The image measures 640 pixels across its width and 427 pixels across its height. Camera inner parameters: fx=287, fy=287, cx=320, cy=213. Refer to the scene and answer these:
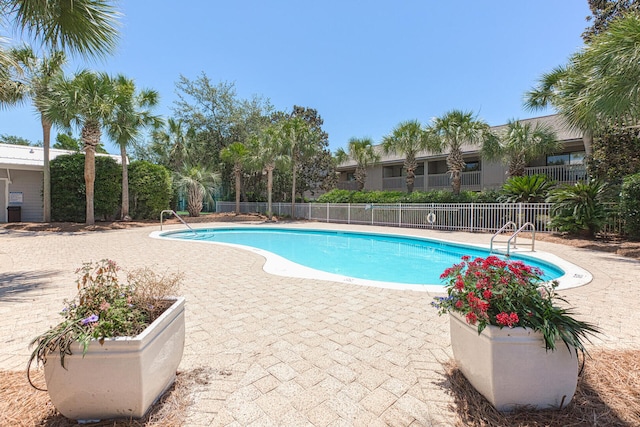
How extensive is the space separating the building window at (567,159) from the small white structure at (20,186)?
29.8 meters

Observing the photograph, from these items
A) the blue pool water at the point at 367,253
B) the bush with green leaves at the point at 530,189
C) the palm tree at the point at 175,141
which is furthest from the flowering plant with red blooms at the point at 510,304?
the palm tree at the point at 175,141

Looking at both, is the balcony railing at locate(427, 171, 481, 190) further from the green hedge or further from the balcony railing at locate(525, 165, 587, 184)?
the green hedge

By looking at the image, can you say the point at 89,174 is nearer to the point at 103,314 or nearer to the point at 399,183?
the point at 103,314

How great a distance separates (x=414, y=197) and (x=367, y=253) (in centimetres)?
715

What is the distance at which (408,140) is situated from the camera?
16719 millimetres

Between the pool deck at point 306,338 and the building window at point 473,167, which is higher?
the building window at point 473,167

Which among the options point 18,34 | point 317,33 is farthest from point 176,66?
point 18,34

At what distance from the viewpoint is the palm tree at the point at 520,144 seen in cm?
1417

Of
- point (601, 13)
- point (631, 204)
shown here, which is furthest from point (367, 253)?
point (601, 13)

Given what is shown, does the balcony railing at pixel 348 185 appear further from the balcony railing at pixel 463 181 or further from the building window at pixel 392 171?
the balcony railing at pixel 463 181

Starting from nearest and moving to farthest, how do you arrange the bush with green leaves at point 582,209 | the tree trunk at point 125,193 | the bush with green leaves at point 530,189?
the bush with green leaves at point 582,209, the bush with green leaves at point 530,189, the tree trunk at point 125,193

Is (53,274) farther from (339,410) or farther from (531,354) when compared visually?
(531,354)

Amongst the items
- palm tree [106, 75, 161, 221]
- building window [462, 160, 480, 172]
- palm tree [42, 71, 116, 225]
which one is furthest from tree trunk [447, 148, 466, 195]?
palm tree [42, 71, 116, 225]

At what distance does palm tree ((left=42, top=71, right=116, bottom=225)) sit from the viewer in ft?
39.8
